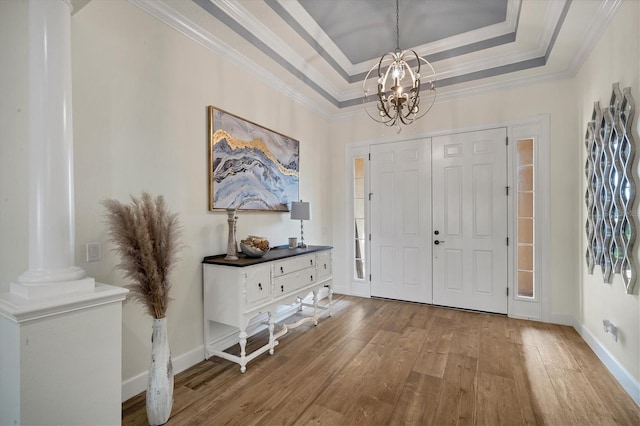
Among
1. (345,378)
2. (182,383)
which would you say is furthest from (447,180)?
(182,383)

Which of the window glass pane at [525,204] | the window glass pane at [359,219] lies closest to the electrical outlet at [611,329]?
the window glass pane at [525,204]

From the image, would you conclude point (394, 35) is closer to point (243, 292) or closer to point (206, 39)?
point (206, 39)

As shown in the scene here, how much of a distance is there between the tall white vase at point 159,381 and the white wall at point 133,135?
1.31 feet

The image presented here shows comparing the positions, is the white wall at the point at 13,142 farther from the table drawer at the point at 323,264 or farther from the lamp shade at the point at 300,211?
the table drawer at the point at 323,264

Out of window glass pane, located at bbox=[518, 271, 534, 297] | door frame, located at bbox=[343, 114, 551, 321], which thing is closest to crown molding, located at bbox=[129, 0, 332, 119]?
door frame, located at bbox=[343, 114, 551, 321]

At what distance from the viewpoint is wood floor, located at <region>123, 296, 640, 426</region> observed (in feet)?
6.33

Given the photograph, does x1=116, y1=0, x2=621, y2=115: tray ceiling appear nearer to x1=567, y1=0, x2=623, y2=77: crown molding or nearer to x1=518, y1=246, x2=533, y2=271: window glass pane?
x1=567, y1=0, x2=623, y2=77: crown molding

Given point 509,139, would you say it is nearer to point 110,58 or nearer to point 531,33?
point 531,33

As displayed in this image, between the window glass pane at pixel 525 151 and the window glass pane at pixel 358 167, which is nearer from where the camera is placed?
the window glass pane at pixel 525 151

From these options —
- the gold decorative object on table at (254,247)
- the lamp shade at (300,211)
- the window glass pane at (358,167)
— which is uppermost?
the window glass pane at (358,167)

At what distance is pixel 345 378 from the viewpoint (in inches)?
93.7

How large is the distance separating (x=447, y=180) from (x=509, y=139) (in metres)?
0.87

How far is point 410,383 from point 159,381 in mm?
1794

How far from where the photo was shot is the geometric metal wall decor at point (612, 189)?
6.91 feet
